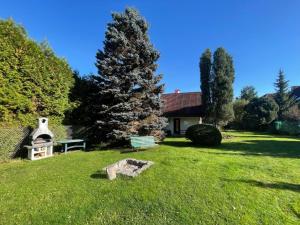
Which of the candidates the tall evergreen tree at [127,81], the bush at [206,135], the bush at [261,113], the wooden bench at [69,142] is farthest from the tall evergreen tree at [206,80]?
the wooden bench at [69,142]

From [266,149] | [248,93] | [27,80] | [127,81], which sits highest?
[248,93]

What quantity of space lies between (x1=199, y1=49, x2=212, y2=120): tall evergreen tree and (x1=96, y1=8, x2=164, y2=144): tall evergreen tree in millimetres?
8359

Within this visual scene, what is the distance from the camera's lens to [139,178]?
5973 millimetres

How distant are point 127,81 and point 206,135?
6054 mm

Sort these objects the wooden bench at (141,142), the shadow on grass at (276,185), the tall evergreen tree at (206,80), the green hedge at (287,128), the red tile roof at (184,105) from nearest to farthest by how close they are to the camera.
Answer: the shadow on grass at (276,185), the wooden bench at (141,142), the tall evergreen tree at (206,80), the red tile roof at (184,105), the green hedge at (287,128)

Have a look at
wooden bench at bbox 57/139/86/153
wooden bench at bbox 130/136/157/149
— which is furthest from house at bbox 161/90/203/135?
wooden bench at bbox 57/139/86/153

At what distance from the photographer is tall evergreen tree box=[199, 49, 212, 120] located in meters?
20.5

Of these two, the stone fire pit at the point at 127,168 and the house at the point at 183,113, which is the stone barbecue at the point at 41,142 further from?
the house at the point at 183,113

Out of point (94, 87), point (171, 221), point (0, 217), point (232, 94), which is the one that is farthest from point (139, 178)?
point (232, 94)

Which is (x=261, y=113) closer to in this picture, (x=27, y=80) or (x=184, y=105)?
(x=184, y=105)

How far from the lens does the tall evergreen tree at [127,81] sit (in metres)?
12.1

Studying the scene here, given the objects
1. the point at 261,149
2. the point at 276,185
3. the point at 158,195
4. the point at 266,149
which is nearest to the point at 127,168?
the point at 158,195

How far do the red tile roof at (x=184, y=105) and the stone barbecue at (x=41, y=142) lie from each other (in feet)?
48.9

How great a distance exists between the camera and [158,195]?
4848 millimetres
